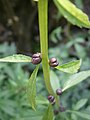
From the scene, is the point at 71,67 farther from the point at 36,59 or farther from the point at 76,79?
the point at 76,79

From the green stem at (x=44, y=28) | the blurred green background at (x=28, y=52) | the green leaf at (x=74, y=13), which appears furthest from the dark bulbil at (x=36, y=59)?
the blurred green background at (x=28, y=52)

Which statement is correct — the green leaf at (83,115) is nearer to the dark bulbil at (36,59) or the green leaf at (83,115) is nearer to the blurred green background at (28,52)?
the blurred green background at (28,52)

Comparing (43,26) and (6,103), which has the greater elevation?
(43,26)

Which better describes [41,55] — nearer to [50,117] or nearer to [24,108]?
[50,117]

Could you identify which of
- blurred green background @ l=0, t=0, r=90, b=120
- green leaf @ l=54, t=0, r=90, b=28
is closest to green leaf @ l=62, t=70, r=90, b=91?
blurred green background @ l=0, t=0, r=90, b=120

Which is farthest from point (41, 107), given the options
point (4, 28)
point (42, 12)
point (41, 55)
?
point (4, 28)

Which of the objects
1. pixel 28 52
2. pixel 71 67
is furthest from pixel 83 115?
pixel 28 52

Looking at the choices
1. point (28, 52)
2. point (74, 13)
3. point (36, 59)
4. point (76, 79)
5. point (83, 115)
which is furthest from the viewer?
point (28, 52)

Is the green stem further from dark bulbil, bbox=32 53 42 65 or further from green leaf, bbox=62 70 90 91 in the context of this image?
green leaf, bbox=62 70 90 91
